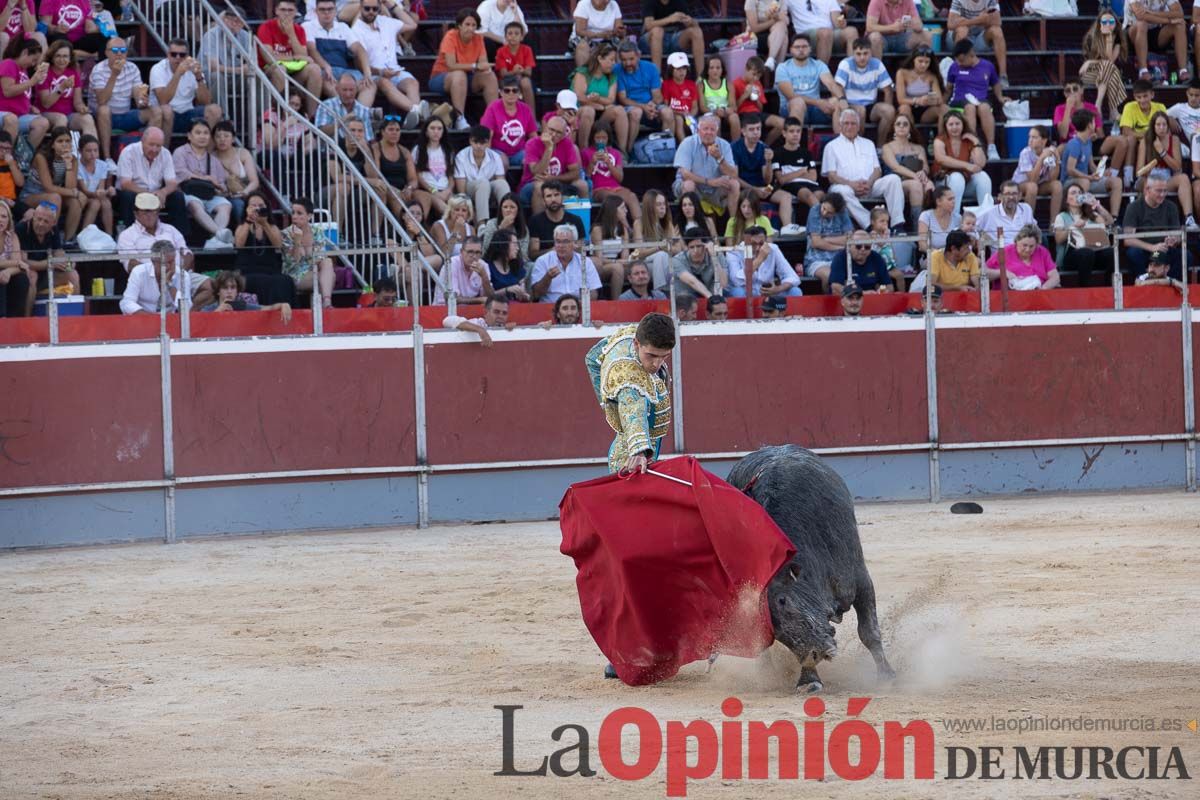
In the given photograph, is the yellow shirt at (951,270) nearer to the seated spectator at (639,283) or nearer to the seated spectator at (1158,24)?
the seated spectator at (639,283)

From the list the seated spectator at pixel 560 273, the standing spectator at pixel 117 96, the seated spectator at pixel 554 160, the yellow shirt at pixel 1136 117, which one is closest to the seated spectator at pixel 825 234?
the seated spectator at pixel 560 273

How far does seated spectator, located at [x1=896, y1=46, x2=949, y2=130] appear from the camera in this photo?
47.1 feet

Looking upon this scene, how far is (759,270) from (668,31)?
3.84m

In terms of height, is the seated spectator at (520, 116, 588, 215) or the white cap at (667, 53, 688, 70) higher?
the white cap at (667, 53, 688, 70)

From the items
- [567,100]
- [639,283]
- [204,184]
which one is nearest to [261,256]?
[204,184]

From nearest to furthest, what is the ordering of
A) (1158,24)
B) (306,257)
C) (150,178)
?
(306,257) < (150,178) < (1158,24)

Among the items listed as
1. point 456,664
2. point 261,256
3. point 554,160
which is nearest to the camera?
point 456,664

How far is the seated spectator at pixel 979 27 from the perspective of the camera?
49.4 feet

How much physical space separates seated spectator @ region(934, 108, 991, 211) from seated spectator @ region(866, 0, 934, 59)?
4.08ft

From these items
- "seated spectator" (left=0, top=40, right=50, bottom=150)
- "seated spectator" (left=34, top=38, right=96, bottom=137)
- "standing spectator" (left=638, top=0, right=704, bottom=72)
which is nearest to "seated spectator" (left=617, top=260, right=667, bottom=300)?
"standing spectator" (left=638, top=0, right=704, bottom=72)

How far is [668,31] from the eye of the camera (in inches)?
578

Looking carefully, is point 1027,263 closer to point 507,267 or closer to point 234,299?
point 507,267

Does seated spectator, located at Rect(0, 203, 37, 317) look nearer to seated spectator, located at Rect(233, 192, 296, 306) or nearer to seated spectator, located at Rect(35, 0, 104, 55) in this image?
seated spectator, located at Rect(233, 192, 296, 306)

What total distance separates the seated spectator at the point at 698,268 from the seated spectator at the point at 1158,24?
6.25m
